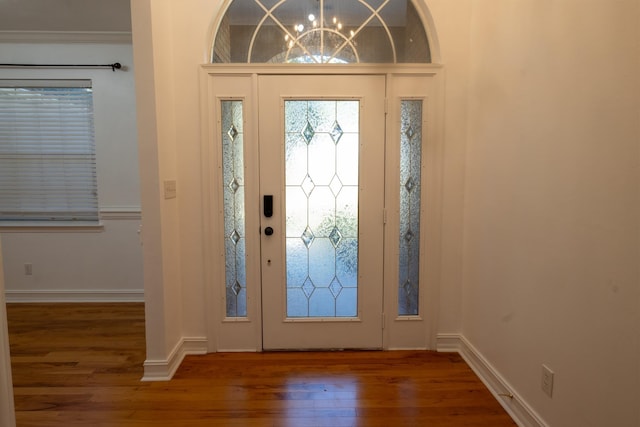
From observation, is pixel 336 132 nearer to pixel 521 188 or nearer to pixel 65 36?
pixel 521 188

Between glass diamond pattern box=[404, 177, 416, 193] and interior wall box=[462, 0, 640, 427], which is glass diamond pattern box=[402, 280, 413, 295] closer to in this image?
interior wall box=[462, 0, 640, 427]

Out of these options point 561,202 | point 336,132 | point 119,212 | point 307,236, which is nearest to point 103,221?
point 119,212

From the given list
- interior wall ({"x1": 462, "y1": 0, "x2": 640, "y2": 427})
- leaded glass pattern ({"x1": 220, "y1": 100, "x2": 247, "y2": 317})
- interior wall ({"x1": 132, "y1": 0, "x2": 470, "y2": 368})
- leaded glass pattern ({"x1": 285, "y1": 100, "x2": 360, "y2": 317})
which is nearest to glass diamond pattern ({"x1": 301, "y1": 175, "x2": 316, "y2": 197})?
leaded glass pattern ({"x1": 285, "y1": 100, "x2": 360, "y2": 317})

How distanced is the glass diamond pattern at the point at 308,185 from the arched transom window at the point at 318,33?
2.67 feet

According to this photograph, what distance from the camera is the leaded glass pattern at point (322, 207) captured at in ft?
8.05

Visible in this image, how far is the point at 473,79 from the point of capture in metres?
2.34

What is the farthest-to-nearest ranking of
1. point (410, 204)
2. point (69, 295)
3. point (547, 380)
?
point (69, 295) → point (410, 204) → point (547, 380)

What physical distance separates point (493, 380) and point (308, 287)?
4.30 feet

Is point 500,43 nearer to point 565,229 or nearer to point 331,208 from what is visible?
point 565,229

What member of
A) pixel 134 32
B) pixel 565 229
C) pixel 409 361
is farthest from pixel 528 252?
pixel 134 32

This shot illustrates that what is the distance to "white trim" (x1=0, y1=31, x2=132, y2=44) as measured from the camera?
3.31 m

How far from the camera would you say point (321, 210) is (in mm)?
2518

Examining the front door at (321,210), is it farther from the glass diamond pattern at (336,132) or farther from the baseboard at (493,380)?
the baseboard at (493,380)

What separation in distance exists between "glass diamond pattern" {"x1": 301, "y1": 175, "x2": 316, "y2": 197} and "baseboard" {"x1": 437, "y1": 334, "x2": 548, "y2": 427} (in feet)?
4.68
